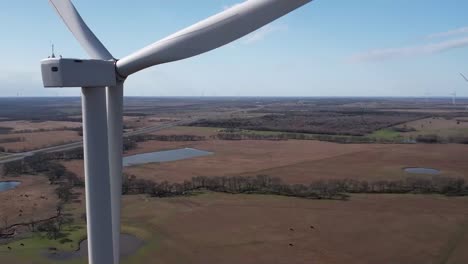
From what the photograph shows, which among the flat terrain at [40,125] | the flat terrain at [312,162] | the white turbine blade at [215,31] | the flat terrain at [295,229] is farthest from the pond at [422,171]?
the flat terrain at [40,125]

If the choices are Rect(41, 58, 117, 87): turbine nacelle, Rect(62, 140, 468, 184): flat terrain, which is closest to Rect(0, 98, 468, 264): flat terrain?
Rect(62, 140, 468, 184): flat terrain

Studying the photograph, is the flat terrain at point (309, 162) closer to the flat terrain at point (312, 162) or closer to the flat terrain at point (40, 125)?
the flat terrain at point (312, 162)

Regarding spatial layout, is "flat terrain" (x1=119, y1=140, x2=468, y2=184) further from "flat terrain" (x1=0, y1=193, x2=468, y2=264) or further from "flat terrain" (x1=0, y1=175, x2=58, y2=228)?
"flat terrain" (x1=0, y1=175, x2=58, y2=228)

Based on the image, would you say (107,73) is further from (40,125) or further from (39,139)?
(40,125)

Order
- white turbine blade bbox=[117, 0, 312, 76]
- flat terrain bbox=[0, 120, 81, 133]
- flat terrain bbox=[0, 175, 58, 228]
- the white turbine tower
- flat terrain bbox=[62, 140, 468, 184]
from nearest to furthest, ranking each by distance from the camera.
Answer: white turbine blade bbox=[117, 0, 312, 76] → the white turbine tower → flat terrain bbox=[0, 175, 58, 228] → flat terrain bbox=[62, 140, 468, 184] → flat terrain bbox=[0, 120, 81, 133]

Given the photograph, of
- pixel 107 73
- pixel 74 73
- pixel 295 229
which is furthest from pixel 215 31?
pixel 295 229
